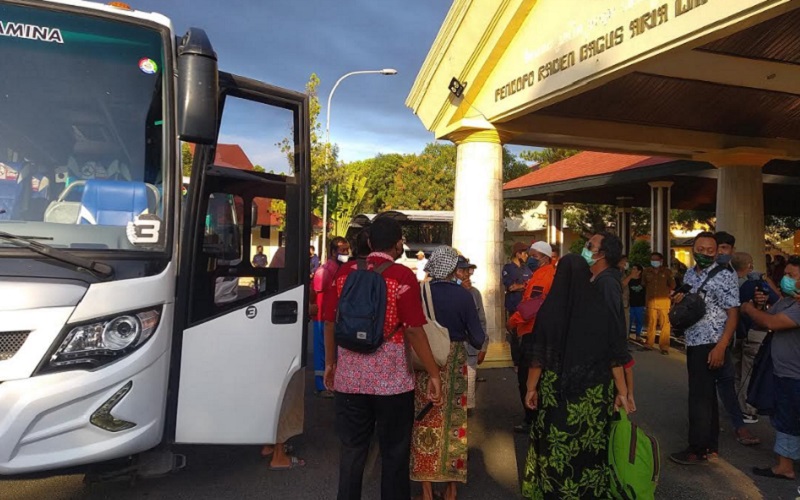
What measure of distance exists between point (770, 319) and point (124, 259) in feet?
14.7

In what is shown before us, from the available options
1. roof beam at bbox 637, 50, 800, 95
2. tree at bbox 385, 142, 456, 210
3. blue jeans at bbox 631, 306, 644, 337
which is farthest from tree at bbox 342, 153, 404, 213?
roof beam at bbox 637, 50, 800, 95

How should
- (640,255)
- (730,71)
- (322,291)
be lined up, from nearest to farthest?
1. (322,291)
2. (730,71)
3. (640,255)

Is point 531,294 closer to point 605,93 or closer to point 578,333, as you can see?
point 578,333

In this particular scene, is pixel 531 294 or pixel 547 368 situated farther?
pixel 531 294

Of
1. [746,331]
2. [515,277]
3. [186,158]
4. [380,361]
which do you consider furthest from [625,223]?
[380,361]

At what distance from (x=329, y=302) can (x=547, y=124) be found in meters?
6.36

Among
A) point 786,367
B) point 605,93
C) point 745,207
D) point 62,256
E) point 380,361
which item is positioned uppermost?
point 605,93

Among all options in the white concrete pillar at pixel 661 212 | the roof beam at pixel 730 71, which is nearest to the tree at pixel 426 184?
the white concrete pillar at pixel 661 212

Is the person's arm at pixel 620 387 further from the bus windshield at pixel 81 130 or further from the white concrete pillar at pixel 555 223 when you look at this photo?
the white concrete pillar at pixel 555 223

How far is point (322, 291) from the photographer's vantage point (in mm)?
6688

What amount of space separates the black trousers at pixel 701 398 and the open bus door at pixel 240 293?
3.12 metres

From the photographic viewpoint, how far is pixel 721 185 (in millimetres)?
10008

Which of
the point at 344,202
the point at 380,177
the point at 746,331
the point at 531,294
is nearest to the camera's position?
the point at 531,294

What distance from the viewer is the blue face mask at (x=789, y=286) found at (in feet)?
14.7
